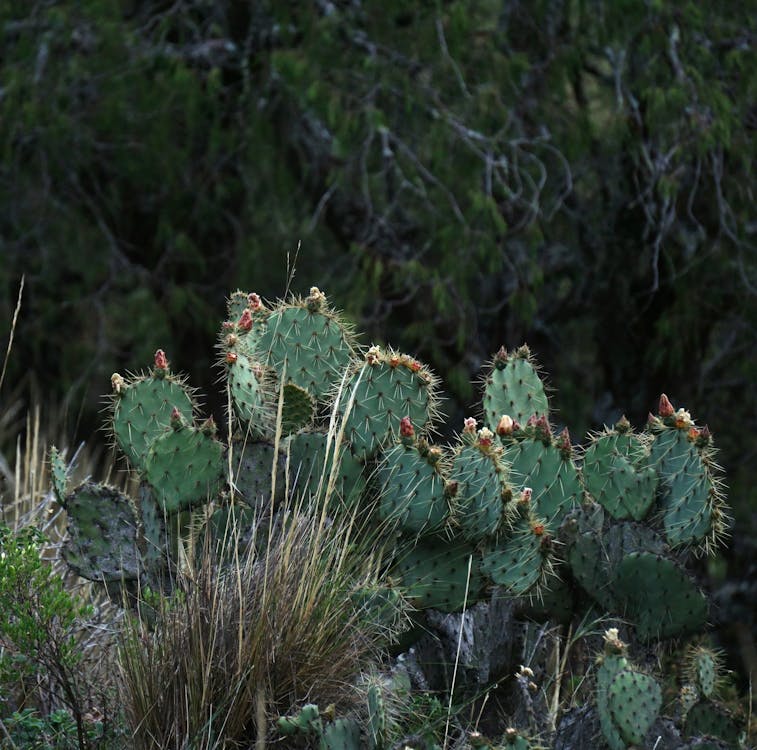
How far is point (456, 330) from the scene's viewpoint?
687 cm

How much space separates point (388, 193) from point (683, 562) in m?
3.78

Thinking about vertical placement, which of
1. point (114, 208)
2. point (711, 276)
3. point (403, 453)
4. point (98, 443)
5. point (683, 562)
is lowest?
point (98, 443)

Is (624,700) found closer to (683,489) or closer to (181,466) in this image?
(683,489)

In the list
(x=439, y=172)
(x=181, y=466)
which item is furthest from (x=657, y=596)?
(x=439, y=172)

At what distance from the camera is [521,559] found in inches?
131

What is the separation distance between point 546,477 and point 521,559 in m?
0.35

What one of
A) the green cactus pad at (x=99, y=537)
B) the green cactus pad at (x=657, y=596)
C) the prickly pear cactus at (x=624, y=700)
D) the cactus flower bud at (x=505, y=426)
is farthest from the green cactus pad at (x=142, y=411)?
the prickly pear cactus at (x=624, y=700)

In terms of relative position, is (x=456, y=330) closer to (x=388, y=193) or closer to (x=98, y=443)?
(x=388, y=193)

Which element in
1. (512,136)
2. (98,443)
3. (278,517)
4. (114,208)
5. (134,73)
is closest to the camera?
(278,517)

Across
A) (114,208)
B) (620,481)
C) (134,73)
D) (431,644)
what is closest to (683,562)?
(620,481)

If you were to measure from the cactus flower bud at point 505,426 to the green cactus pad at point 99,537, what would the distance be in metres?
0.99

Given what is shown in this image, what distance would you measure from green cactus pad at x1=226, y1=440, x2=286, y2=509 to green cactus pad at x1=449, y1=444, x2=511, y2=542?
1.46 feet

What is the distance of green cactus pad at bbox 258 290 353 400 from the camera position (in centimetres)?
375

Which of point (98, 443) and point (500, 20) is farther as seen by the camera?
point (98, 443)
